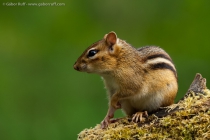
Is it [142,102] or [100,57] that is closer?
[142,102]

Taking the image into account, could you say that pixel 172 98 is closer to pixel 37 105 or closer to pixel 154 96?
pixel 154 96

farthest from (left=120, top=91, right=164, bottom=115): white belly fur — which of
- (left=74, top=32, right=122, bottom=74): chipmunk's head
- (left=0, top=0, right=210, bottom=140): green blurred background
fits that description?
(left=0, top=0, right=210, bottom=140): green blurred background

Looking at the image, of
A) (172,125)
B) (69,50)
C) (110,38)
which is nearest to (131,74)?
(110,38)

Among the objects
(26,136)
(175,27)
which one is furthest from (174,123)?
(175,27)

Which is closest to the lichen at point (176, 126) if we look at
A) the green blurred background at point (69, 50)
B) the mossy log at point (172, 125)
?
the mossy log at point (172, 125)

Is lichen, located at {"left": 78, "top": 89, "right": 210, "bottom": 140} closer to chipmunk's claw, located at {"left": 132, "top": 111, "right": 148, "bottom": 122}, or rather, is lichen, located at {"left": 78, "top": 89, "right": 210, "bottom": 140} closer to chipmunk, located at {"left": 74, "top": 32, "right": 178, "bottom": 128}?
chipmunk's claw, located at {"left": 132, "top": 111, "right": 148, "bottom": 122}

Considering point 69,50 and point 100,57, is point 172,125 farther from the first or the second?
point 69,50

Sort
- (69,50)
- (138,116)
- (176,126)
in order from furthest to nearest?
(69,50) < (138,116) < (176,126)
